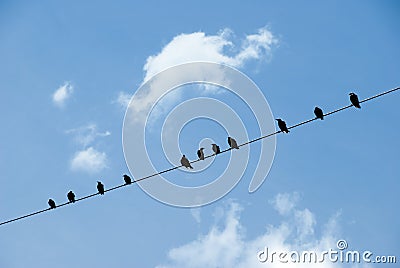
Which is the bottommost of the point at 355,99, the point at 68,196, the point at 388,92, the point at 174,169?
the point at 388,92

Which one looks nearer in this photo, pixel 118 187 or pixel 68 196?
pixel 118 187

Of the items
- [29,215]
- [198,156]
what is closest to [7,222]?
[29,215]

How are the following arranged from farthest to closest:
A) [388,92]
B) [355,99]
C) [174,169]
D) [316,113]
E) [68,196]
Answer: [68,196], [316,113], [355,99], [174,169], [388,92]

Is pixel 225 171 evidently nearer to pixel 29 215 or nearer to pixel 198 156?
pixel 198 156

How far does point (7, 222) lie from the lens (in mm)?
19766

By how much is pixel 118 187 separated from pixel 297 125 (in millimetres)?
6017

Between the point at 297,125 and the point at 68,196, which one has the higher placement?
the point at 68,196

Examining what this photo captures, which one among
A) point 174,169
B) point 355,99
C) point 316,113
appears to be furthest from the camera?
point 316,113

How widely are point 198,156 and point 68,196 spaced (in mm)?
5344

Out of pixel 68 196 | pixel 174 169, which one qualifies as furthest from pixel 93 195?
pixel 68 196

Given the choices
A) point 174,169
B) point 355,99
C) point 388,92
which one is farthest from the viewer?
point 355,99

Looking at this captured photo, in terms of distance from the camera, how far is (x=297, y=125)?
17.2 m

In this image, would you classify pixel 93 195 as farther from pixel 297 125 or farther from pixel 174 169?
pixel 297 125

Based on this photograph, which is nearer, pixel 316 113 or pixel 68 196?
pixel 316 113
